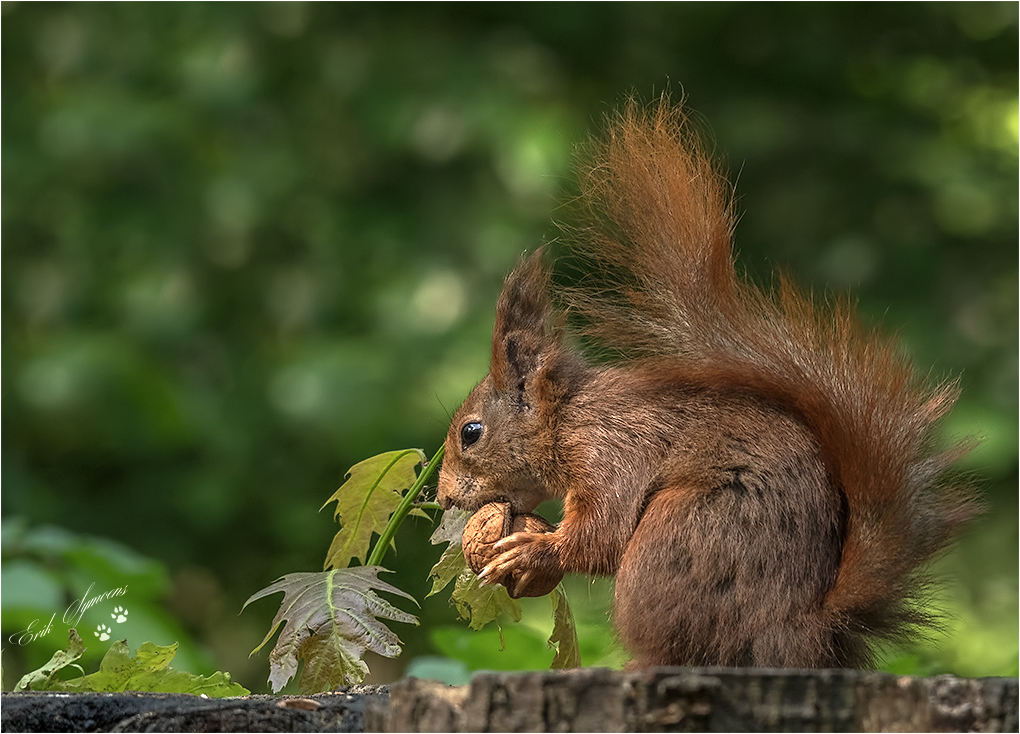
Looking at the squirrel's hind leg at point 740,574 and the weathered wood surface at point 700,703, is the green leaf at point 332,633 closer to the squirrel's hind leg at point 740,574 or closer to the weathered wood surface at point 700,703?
Answer: the squirrel's hind leg at point 740,574

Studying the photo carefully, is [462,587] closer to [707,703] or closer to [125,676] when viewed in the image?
[125,676]

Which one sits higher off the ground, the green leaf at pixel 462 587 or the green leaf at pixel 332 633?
the green leaf at pixel 462 587

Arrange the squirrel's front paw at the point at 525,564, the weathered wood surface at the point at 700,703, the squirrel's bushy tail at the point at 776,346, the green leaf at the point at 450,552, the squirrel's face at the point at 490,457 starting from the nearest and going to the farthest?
the weathered wood surface at the point at 700,703
the squirrel's bushy tail at the point at 776,346
the squirrel's front paw at the point at 525,564
the squirrel's face at the point at 490,457
the green leaf at the point at 450,552

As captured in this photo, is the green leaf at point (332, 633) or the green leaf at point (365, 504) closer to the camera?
the green leaf at point (332, 633)

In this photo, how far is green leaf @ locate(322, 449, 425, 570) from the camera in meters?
1.98

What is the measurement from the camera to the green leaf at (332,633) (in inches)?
→ 67.2

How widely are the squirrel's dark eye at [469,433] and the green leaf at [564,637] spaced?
9.8 inches

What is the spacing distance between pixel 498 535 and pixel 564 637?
0.21 metres

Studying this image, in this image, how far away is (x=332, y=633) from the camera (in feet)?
5.63

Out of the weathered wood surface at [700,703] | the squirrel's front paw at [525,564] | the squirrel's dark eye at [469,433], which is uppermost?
Answer: the squirrel's dark eye at [469,433]

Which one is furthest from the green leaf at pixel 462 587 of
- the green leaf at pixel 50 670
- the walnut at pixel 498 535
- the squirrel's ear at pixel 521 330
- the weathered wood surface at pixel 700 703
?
the weathered wood surface at pixel 700 703

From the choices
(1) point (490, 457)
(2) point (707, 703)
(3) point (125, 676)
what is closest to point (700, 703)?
(2) point (707, 703)

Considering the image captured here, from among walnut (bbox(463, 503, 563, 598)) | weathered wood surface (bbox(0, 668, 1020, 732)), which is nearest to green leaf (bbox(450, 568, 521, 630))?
walnut (bbox(463, 503, 563, 598))

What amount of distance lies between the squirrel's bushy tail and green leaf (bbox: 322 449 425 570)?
0.46m
